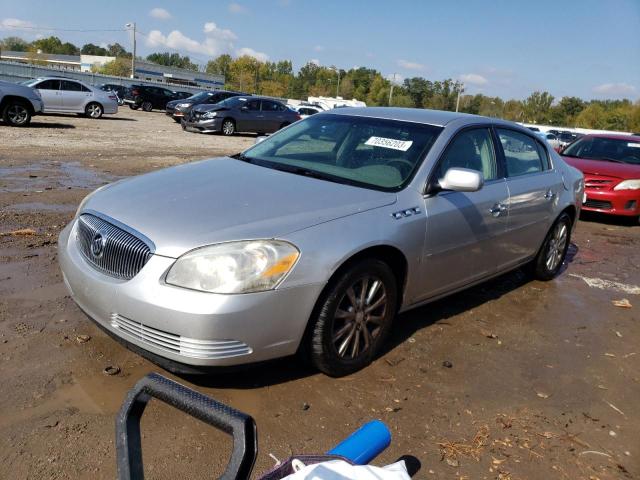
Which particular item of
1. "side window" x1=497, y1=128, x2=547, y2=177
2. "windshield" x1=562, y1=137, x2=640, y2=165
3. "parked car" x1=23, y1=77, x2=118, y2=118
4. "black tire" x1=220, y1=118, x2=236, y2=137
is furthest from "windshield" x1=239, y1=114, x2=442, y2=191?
"parked car" x1=23, y1=77, x2=118, y2=118

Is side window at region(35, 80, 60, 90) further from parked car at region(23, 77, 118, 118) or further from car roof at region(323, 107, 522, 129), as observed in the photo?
car roof at region(323, 107, 522, 129)

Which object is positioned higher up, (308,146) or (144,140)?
(308,146)

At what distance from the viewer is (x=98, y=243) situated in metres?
3.20

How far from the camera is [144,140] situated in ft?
55.0

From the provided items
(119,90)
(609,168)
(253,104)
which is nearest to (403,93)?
(119,90)

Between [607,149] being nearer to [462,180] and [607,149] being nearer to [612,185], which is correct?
[612,185]

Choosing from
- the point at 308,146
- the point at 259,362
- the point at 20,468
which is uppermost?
the point at 308,146

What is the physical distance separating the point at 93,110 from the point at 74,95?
1.20 m

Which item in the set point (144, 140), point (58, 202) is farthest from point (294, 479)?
point (144, 140)

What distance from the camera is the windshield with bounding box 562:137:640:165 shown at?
10516mm

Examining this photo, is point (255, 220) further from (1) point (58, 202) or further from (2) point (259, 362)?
(1) point (58, 202)

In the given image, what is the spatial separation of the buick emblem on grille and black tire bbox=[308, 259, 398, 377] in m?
1.23

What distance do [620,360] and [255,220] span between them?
117 inches


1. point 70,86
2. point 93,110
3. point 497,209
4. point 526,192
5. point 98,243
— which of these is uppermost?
point 70,86
